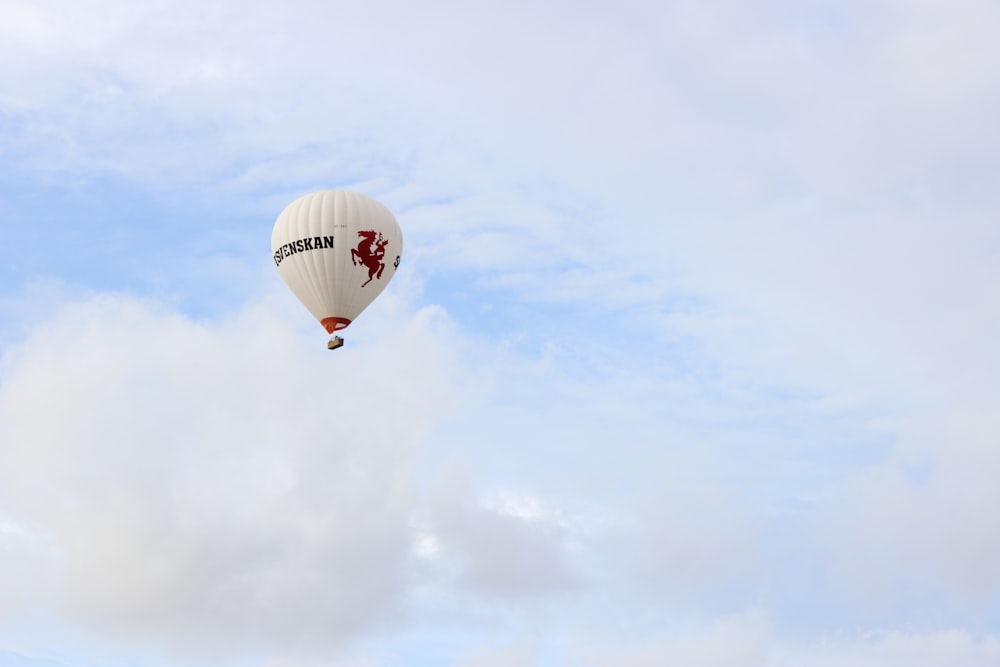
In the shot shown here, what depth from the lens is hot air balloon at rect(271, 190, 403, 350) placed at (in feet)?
360

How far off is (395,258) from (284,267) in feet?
30.0

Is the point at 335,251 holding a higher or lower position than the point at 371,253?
lower

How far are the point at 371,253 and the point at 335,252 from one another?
3.17 meters

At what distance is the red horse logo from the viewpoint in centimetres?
11056

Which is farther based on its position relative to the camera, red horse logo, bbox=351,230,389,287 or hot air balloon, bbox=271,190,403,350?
red horse logo, bbox=351,230,389,287

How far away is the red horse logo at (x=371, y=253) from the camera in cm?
11056

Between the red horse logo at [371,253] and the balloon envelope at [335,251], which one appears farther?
the red horse logo at [371,253]

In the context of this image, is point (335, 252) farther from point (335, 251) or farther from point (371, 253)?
point (371, 253)

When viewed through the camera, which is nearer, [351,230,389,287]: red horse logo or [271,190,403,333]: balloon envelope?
[271,190,403,333]: balloon envelope

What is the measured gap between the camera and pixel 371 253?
4382 inches

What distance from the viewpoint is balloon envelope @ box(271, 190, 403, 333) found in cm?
10981

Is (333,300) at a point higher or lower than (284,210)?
lower

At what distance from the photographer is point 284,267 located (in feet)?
368

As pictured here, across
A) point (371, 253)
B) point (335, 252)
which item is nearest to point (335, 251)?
point (335, 252)
